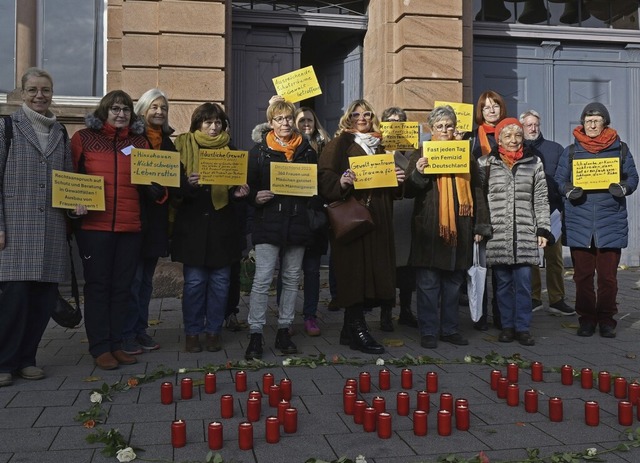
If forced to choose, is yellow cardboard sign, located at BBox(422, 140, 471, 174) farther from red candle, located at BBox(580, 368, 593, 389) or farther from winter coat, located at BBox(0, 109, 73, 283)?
winter coat, located at BBox(0, 109, 73, 283)

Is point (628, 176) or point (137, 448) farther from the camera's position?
point (628, 176)

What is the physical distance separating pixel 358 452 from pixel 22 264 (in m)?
2.69

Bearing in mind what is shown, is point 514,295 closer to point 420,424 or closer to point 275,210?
point 275,210

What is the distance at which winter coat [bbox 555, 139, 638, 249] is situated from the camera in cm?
586

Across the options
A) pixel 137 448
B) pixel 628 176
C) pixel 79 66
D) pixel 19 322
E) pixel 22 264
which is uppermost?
pixel 79 66

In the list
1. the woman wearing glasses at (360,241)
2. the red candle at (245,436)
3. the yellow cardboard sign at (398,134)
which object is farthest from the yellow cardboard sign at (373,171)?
the red candle at (245,436)

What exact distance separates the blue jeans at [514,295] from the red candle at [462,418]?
2563 millimetres

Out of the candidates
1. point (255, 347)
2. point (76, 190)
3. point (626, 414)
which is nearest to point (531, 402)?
point (626, 414)

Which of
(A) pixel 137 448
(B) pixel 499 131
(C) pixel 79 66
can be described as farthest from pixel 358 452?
(C) pixel 79 66

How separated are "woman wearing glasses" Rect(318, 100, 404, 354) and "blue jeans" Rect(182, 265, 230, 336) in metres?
0.98

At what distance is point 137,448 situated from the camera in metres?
3.15

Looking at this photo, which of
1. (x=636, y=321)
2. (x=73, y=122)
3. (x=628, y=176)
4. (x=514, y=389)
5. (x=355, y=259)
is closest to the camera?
(x=514, y=389)

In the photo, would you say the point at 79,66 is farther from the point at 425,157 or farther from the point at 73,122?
the point at 425,157

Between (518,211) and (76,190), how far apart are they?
146 inches
